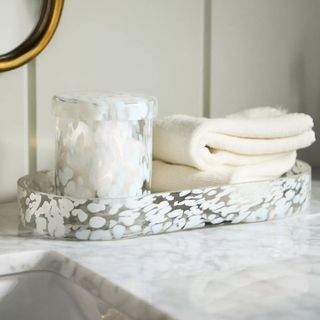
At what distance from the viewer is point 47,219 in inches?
31.8

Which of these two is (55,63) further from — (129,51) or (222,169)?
(222,169)

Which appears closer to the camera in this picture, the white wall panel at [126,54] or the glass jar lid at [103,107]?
the glass jar lid at [103,107]

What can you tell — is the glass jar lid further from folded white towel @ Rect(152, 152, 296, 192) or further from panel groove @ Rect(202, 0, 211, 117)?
panel groove @ Rect(202, 0, 211, 117)

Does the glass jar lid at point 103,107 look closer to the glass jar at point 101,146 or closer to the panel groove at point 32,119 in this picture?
the glass jar at point 101,146

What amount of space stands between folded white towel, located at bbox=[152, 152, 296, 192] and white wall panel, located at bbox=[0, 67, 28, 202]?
0.18m

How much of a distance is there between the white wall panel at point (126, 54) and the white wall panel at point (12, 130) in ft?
0.07

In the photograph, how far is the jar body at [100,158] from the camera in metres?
0.81

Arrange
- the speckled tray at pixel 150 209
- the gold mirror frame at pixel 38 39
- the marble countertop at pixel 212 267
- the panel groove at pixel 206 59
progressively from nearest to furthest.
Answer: the marble countertop at pixel 212 267 → the speckled tray at pixel 150 209 → the gold mirror frame at pixel 38 39 → the panel groove at pixel 206 59

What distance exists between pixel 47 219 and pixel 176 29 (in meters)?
0.39

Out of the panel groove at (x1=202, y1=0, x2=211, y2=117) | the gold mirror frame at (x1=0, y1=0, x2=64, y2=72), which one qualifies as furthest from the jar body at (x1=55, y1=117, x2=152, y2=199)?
the panel groove at (x1=202, y1=0, x2=211, y2=117)

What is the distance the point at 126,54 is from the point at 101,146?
0.27m

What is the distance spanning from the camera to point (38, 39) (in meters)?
0.95

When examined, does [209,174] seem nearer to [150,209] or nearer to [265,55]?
[150,209]

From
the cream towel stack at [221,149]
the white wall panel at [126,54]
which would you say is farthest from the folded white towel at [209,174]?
the white wall panel at [126,54]
